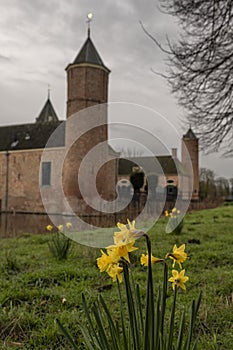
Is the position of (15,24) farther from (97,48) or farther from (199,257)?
(97,48)

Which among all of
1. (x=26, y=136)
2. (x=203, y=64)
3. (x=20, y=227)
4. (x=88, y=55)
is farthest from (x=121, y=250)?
(x=26, y=136)

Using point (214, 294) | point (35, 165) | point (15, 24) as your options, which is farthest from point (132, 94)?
point (35, 165)

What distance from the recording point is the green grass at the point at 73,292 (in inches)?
93.1

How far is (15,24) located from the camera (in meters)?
9.79

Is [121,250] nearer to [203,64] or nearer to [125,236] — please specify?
[125,236]

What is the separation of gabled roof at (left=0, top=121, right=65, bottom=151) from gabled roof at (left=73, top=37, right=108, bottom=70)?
6.32 metres

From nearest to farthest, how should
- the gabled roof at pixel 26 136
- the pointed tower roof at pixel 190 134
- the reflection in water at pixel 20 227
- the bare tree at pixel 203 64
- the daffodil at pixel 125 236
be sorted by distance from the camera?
the daffodil at pixel 125 236 → the bare tree at pixel 203 64 → the pointed tower roof at pixel 190 134 → the reflection in water at pixel 20 227 → the gabled roof at pixel 26 136

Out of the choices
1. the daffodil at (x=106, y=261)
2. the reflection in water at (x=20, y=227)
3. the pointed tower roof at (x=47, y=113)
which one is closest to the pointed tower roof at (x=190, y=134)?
the reflection in water at (x=20, y=227)

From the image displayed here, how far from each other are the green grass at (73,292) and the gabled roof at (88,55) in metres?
18.1

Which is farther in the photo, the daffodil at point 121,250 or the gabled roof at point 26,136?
the gabled roof at point 26,136

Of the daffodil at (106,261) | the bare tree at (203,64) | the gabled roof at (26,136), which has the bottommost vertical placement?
the daffodil at (106,261)

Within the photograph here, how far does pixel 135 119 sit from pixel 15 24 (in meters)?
8.79

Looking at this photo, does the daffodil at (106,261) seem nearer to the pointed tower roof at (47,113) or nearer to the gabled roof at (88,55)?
the gabled roof at (88,55)

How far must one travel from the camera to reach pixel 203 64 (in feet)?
25.0
